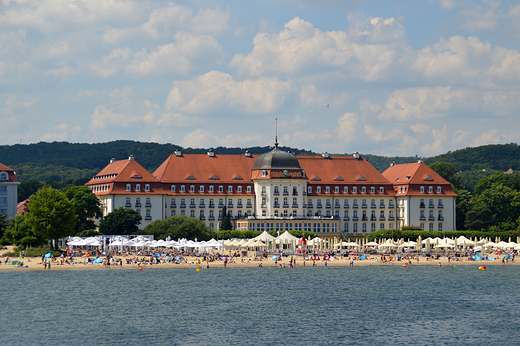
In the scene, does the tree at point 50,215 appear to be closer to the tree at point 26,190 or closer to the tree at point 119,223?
the tree at point 119,223

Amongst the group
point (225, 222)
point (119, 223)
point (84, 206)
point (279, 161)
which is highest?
point (279, 161)

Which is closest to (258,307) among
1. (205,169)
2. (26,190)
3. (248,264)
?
(248,264)

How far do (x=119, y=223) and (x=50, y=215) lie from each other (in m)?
16.7

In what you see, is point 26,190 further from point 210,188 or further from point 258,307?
point 258,307

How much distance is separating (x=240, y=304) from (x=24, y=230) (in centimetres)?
4790

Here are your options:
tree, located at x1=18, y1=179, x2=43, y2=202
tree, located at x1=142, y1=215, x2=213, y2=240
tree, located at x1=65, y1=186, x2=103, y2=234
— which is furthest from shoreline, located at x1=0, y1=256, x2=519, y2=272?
tree, located at x1=18, y1=179, x2=43, y2=202

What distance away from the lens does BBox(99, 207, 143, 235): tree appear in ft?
367

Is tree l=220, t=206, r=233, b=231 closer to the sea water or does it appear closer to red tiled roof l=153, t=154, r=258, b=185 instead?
red tiled roof l=153, t=154, r=258, b=185

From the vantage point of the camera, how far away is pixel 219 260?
102m

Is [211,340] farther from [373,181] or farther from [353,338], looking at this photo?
[373,181]

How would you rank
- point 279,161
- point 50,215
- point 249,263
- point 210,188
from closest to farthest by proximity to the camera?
point 50,215
point 249,263
point 279,161
point 210,188

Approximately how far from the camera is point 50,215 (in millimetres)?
96312

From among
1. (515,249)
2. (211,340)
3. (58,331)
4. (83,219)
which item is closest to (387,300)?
(211,340)

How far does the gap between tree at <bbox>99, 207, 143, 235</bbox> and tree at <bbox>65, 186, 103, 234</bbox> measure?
6.32 metres
